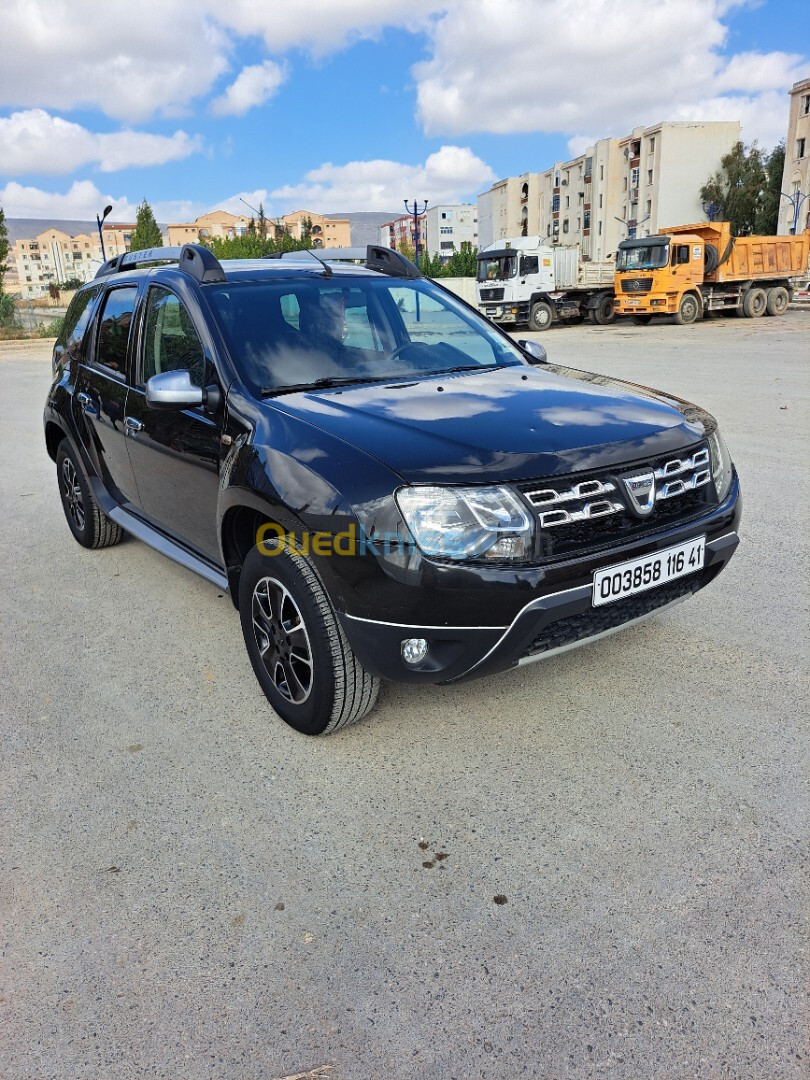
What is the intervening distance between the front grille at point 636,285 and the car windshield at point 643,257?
38 centimetres

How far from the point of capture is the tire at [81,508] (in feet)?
16.8

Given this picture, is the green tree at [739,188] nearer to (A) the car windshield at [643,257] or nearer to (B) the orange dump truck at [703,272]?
(B) the orange dump truck at [703,272]

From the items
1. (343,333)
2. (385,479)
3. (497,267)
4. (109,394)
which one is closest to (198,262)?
(343,333)

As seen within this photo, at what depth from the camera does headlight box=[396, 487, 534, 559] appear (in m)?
Result: 2.50

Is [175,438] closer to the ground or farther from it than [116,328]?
closer to the ground

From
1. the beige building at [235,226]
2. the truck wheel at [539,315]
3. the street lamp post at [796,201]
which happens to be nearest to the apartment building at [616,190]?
the street lamp post at [796,201]

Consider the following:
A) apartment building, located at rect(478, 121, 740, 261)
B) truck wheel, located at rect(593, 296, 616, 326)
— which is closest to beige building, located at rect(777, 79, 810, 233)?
apartment building, located at rect(478, 121, 740, 261)

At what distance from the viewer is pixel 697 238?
87.5 ft

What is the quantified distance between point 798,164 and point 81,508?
68363 mm

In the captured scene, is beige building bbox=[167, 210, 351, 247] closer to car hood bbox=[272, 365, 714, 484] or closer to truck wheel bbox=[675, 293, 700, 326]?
truck wheel bbox=[675, 293, 700, 326]

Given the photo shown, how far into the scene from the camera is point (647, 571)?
9.20 ft

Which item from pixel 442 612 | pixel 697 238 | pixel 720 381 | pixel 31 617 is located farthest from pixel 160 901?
pixel 697 238

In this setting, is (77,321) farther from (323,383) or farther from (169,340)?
(323,383)

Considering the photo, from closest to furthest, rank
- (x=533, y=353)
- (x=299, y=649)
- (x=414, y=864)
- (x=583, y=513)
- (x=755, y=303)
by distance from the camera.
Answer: (x=414, y=864)
(x=583, y=513)
(x=299, y=649)
(x=533, y=353)
(x=755, y=303)
